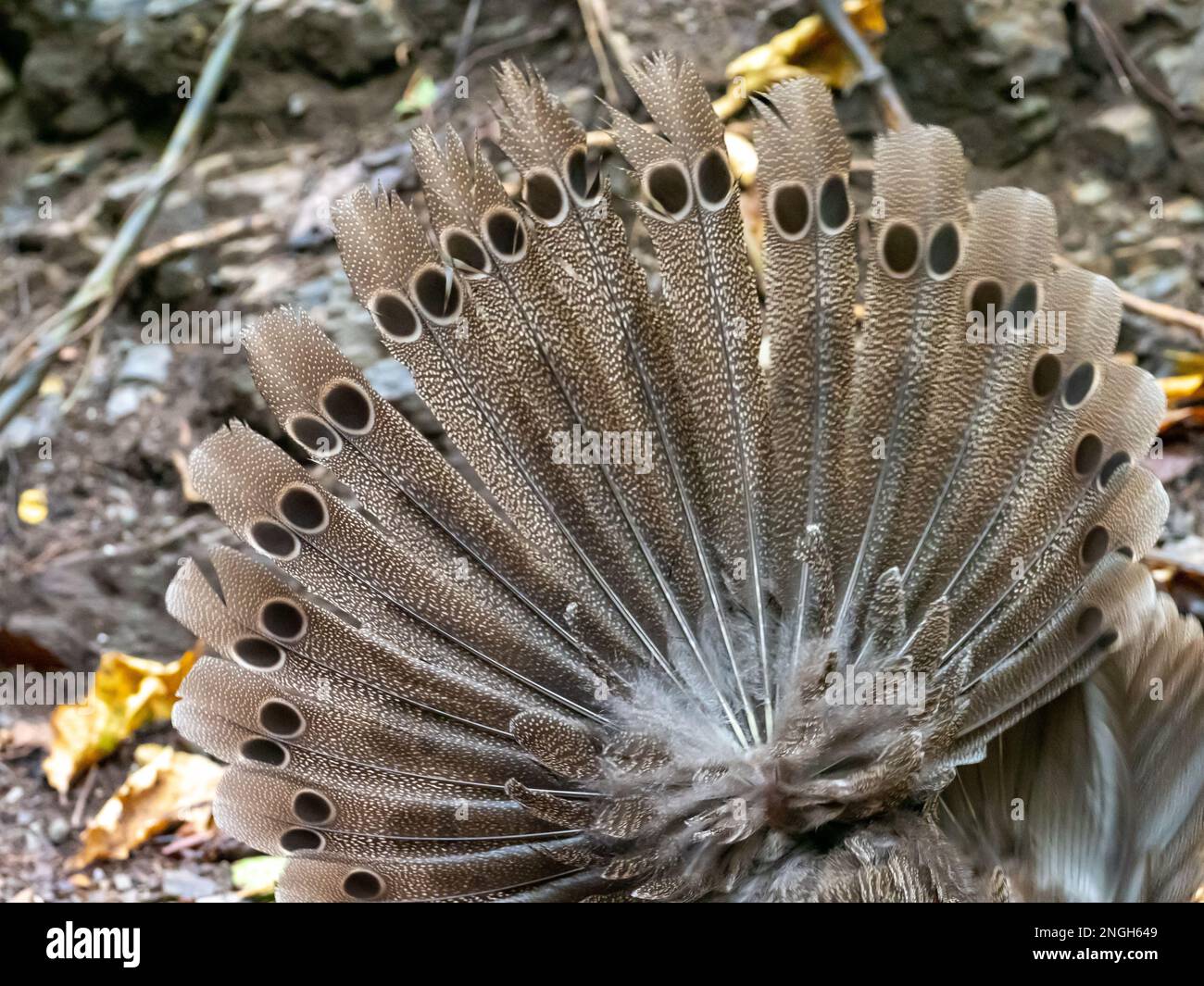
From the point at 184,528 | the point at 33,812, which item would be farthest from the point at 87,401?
the point at 33,812

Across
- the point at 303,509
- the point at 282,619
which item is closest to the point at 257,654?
the point at 282,619

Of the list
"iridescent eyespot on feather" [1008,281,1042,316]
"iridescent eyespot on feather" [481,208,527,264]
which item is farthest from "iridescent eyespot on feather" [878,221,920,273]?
"iridescent eyespot on feather" [481,208,527,264]

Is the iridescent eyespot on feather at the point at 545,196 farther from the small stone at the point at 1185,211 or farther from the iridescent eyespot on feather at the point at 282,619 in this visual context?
the small stone at the point at 1185,211

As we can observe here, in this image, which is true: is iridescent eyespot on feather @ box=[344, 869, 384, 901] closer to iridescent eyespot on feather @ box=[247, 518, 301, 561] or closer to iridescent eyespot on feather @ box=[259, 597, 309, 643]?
iridescent eyespot on feather @ box=[259, 597, 309, 643]

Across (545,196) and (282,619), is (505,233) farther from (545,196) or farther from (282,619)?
(282,619)

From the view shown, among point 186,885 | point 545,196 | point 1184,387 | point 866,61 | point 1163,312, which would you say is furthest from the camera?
point 866,61
